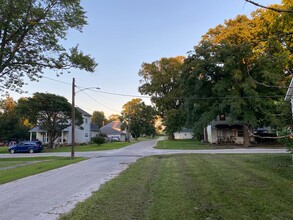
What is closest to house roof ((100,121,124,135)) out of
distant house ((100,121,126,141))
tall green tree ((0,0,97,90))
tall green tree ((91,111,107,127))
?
distant house ((100,121,126,141))

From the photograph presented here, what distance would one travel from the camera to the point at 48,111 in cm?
3672

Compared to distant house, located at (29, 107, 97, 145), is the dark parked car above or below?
below

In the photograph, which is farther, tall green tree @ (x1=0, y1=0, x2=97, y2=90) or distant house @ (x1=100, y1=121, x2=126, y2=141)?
distant house @ (x1=100, y1=121, x2=126, y2=141)

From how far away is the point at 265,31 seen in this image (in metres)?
10.7

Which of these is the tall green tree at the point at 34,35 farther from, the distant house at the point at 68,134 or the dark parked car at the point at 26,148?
the distant house at the point at 68,134

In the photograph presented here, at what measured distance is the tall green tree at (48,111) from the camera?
35125mm

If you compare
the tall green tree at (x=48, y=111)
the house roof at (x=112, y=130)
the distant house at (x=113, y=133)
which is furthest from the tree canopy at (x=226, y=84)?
the house roof at (x=112, y=130)

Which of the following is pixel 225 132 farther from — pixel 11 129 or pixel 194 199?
pixel 11 129

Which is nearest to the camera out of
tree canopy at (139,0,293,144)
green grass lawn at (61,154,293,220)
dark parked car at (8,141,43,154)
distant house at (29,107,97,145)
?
green grass lawn at (61,154,293,220)

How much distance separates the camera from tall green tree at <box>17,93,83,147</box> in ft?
115

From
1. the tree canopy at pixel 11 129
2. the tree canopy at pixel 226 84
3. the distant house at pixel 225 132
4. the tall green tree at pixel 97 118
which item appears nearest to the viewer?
the tree canopy at pixel 226 84

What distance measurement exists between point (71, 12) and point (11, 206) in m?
17.3

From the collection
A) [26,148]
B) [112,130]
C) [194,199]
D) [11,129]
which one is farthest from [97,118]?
[194,199]

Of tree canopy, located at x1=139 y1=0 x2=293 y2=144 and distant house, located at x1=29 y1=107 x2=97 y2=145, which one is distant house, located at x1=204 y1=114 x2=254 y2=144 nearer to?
tree canopy, located at x1=139 y1=0 x2=293 y2=144
